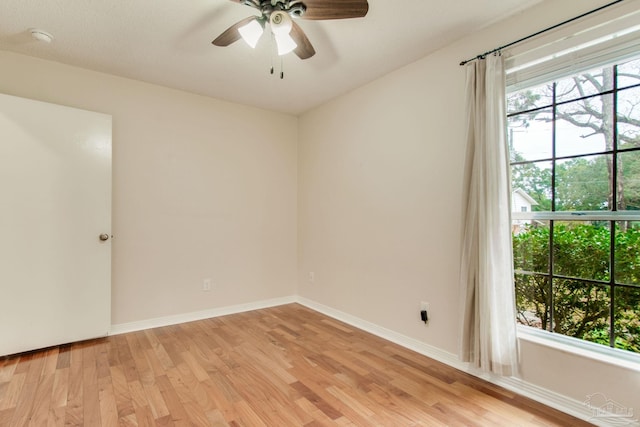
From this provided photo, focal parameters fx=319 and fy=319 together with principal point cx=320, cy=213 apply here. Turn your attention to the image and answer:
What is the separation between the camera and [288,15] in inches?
70.8

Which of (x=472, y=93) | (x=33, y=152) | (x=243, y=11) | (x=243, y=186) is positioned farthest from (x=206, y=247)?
(x=472, y=93)

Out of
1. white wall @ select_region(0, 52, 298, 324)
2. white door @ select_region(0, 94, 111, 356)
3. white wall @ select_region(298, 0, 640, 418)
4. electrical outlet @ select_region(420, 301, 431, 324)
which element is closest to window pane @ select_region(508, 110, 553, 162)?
white wall @ select_region(298, 0, 640, 418)

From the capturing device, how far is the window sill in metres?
1.68

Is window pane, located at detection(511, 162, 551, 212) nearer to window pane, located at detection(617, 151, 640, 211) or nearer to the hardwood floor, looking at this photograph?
window pane, located at detection(617, 151, 640, 211)

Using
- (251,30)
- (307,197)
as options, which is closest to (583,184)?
(251,30)

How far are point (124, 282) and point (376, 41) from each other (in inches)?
123

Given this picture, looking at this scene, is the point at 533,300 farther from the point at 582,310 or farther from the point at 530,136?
the point at 530,136

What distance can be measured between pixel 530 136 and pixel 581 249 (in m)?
0.78

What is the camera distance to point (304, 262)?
162 inches

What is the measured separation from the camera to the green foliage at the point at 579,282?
171 cm

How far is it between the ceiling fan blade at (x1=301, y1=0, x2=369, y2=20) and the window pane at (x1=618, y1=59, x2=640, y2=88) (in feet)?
4.76

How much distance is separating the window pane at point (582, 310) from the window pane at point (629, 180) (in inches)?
18.7

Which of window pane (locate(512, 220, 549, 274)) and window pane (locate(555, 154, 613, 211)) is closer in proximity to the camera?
window pane (locate(555, 154, 613, 211))

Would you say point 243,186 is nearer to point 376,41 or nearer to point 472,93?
point 376,41
